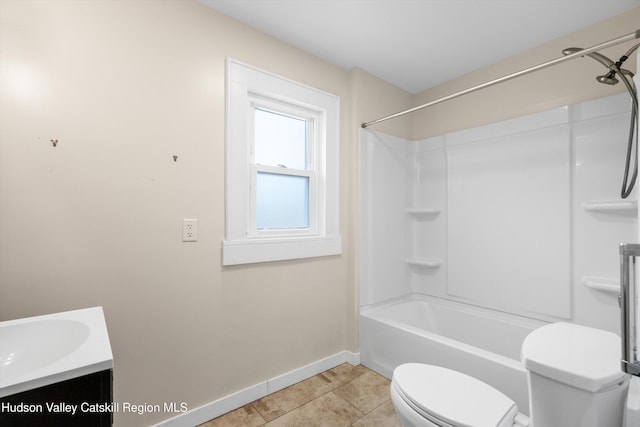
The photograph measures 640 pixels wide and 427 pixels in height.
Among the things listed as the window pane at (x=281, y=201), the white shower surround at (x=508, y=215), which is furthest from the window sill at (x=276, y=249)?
the white shower surround at (x=508, y=215)

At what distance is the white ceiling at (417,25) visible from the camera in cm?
171

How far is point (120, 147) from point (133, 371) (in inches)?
43.6

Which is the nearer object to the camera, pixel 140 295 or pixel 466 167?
pixel 140 295

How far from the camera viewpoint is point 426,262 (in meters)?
2.71

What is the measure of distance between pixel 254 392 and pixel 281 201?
1248mm

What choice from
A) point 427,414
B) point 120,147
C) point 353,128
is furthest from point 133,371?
point 353,128

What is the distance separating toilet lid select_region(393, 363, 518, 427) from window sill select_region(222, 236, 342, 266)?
98cm

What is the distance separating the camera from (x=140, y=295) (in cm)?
151

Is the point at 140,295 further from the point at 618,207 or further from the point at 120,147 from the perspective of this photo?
the point at 618,207

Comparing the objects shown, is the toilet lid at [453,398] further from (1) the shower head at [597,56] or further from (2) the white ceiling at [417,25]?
(2) the white ceiling at [417,25]

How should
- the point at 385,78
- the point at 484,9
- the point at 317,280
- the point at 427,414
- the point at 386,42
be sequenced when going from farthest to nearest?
the point at 385,78 → the point at 317,280 → the point at 386,42 → the point at 484,9 → the point at 427,414

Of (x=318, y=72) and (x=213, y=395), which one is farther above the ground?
(x=318, y=72)

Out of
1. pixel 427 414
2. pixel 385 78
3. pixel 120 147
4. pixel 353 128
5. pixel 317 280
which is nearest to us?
pixel 427 414

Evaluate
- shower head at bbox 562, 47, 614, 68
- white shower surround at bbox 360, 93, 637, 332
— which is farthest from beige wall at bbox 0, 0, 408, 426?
shower head at bbox 562, 47, 614, 68
